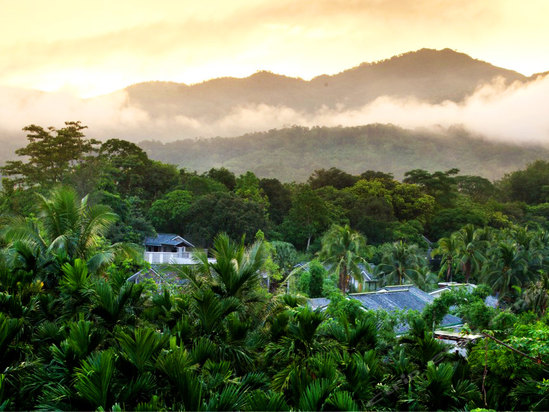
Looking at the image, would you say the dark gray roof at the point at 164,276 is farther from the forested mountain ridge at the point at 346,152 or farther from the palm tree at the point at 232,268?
the forested mountain ridge at the point at 346,152

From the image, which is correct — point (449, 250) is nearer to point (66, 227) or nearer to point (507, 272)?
→ point (507, 272)

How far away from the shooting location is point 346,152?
552ft

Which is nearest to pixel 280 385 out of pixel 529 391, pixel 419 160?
pixel 529 391

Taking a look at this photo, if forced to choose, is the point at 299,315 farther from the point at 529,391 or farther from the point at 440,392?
the point at 529,391

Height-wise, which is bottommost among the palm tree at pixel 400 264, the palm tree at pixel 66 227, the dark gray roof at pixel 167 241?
Answer: the palm tree at pixel 400 264

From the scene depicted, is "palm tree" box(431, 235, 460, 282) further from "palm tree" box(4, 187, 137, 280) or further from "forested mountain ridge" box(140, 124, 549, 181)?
"forested mountain ridge" box(140, 124, 549, 181)

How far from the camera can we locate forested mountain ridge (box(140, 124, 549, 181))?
6358 inches

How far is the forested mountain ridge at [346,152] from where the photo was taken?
530 ft

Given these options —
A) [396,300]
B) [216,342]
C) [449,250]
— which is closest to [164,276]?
[216,342]

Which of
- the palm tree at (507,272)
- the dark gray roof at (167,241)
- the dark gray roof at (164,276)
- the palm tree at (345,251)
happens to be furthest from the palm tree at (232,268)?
the dark gray roof at (167,241)

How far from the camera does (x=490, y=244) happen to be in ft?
165

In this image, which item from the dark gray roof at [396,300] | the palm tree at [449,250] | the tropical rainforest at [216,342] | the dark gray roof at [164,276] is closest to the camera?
the tropical rainforest at [216,342]

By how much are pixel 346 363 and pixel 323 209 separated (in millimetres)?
52334

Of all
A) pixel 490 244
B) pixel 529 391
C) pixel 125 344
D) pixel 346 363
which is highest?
pixel 125 344
